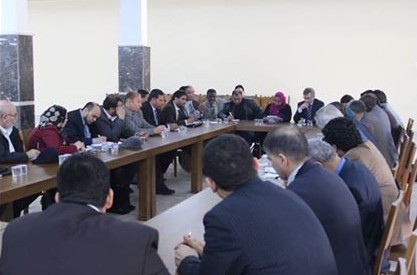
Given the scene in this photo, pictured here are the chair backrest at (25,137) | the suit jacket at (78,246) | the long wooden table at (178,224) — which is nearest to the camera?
the suit jacket at (78,246)

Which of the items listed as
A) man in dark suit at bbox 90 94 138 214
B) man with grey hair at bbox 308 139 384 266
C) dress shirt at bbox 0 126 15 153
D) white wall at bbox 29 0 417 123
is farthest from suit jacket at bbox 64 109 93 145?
white wall at bbox 29 0 417 123

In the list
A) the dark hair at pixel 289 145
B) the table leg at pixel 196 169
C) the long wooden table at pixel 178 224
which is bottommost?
the table leg at pixel 196 169

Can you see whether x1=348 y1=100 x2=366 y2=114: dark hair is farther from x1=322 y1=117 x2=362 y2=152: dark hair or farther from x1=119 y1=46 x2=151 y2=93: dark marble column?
x1=119 y1=46 x2=151 y2=93: dark marble column

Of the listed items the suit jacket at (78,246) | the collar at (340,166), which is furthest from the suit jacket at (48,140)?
the suit jacket at (78,246)

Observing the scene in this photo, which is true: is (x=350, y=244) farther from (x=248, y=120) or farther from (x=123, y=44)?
(x=123, y=44)

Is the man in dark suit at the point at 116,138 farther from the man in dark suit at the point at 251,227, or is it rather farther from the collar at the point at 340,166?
the man in dark suit at the point at 251,227

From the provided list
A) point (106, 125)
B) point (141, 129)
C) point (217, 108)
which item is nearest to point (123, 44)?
point (217, 108)

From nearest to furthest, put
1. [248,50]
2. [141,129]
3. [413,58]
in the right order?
[141,129] → [413,58] → [248,50]

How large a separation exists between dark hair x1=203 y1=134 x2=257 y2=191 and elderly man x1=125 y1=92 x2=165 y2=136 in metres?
3.84

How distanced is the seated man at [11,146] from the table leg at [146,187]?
3.55ft

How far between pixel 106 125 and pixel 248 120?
10.0 ft

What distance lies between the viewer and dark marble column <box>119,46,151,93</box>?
8430 millimetres

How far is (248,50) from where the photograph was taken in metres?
11.0

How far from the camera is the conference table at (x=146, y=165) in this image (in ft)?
10.6
